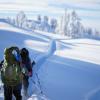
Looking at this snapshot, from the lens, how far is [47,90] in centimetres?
1507

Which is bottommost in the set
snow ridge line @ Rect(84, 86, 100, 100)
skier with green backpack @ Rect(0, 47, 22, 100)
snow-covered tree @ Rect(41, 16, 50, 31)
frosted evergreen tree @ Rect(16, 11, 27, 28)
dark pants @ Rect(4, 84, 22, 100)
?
snow-covered tree @ Rect(41, 16, 50, 31)

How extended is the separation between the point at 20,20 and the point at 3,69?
155 metres

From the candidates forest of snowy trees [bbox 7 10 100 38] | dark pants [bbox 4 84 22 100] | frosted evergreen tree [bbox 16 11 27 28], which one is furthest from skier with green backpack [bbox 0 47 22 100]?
frosted evergreen tree [bbox 16 11 27 28]

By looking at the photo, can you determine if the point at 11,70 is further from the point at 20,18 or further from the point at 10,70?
the point at 20,18

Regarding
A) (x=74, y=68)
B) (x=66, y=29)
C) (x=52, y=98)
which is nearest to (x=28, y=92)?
(x=52, y=98)

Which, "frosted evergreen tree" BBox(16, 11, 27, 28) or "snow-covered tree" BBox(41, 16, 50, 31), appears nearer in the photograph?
"frosted evergreen tree" BBox(16, 11, 27, 28)

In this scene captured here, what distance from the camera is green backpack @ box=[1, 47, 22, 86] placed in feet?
Result: 31.2

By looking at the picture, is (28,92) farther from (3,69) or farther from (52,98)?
(3,69)

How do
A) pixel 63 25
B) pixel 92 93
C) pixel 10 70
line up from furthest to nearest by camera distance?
pixel 63 25 → pixel 92 93 → pixel 10 70

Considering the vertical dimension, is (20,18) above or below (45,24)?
above

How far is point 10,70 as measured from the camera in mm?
9609

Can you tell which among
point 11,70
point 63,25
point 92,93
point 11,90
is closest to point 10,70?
point 11,70

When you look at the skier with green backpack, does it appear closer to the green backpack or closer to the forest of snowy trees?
the green backpack

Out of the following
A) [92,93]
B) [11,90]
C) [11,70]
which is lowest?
[92,93]
